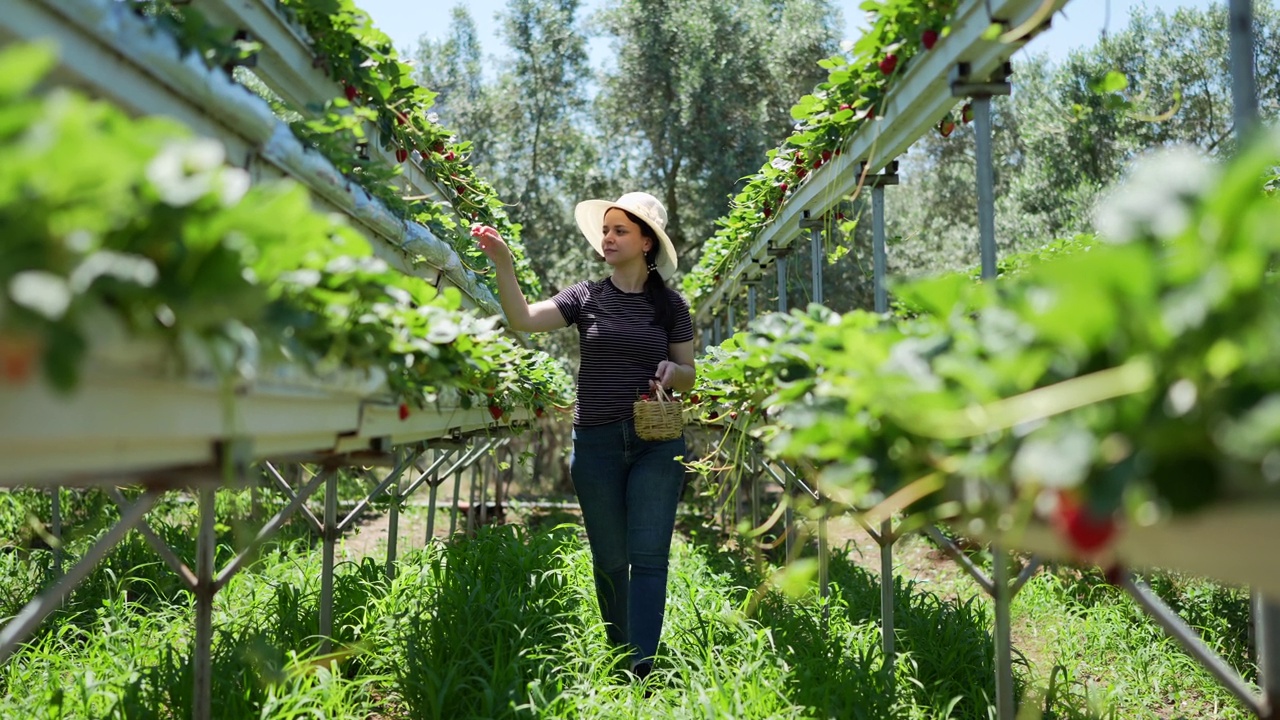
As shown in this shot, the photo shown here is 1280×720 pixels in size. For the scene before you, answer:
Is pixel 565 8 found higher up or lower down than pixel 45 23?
higher up

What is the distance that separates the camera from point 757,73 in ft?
37.8

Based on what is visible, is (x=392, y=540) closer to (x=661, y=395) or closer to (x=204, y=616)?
(x=204, y=616)

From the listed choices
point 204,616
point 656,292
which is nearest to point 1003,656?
point 656,292

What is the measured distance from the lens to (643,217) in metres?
3.23

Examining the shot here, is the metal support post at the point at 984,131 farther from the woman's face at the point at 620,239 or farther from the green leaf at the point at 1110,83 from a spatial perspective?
the woman's face at the point at 620,239

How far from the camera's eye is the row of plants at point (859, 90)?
7.27 feet

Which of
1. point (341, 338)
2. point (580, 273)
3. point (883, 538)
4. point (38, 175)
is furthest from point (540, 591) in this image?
point (580, 273)

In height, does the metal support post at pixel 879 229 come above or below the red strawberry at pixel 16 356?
above

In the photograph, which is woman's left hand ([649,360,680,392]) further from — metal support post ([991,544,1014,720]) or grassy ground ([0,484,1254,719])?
metal support post ([991,544,1014,720])

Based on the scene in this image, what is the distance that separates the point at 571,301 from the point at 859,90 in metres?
1.19

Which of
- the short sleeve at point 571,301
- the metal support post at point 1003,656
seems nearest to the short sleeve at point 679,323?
the short sleeve at point 571,301

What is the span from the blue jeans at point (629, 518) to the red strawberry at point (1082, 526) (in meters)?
2.01

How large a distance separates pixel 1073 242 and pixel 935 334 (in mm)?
4157

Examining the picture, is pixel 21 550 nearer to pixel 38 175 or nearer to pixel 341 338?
pixel 341 338
